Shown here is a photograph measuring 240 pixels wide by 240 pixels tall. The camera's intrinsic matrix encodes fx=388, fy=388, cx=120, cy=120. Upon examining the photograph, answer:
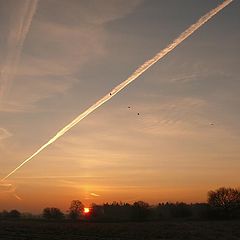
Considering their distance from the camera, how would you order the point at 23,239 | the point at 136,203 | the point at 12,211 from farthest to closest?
the point at 12,211, the point at 136,203, the point at 23,239

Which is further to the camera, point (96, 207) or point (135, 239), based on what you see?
point (96, 207)

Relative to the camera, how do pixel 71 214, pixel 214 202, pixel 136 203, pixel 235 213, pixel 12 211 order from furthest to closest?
pixel 12 211
pixel 71 214
pixel 136 203
pixel 214 202
pixel 235 213

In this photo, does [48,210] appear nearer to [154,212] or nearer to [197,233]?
[154,212]

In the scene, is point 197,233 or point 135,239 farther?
point 197,233

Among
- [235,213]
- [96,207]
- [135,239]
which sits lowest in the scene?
[135,239]

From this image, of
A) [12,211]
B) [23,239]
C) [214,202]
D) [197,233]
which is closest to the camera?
[23,239]

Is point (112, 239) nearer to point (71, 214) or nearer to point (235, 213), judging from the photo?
point (235, 213)

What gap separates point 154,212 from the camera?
124938mm

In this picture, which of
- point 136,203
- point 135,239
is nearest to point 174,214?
point 136,203

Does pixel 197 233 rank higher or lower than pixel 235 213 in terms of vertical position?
lower

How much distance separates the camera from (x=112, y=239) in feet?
151

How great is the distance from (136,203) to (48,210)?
61.7m

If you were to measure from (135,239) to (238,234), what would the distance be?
16.7 metres

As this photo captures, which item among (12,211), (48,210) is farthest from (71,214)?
(12,211)
